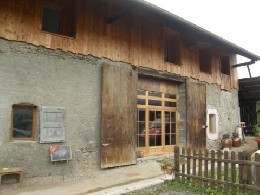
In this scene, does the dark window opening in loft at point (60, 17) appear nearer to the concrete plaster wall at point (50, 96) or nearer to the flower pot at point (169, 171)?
the concrete plaster wall at point (50, 96)

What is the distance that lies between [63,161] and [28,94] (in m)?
1.88

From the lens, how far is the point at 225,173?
5.52 meters

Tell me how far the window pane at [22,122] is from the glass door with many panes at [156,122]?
12.7ft

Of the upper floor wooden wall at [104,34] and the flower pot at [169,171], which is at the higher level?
the upper floor wooden wall at [104,34]

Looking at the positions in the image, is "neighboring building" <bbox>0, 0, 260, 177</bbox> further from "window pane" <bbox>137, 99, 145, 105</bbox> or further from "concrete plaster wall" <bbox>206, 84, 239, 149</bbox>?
"concrete plaster wall" <bbox>206, 84, 239, 149</bbox>

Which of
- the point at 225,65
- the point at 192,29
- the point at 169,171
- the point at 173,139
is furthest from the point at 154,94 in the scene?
the point at 225,65

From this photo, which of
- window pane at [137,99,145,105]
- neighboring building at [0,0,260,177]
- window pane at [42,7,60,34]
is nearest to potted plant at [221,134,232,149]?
neighboring building at [0,0,260,177]

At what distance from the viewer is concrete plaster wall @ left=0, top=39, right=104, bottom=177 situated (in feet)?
20.5

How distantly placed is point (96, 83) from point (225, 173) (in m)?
4.22

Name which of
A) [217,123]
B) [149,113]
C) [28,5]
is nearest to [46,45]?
[28,5]

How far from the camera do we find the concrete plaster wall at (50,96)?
20.5ft

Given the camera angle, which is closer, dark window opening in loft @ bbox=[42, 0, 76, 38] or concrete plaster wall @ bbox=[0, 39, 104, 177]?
concrete plaster wall @ bbox=[0, 39, 104, 177]

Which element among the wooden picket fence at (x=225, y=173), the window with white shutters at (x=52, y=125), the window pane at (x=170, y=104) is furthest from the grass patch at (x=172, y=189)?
the window pane at (x=170, y=104)

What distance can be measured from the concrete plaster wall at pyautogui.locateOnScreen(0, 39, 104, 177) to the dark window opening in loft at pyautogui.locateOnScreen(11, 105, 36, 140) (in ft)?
0.57
